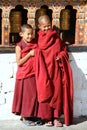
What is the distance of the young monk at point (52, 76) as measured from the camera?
4.63m

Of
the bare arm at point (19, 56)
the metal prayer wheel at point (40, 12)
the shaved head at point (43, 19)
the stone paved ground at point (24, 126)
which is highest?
the metal prayer wheel at point (40, 12)

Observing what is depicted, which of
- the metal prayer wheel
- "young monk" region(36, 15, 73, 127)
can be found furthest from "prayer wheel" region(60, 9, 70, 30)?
"young monk" region(36, 15, 73, 127)

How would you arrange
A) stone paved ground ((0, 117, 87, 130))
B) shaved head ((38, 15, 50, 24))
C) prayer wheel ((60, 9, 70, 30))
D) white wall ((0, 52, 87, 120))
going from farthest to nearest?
prayer wheel ((60, 9, 70, 30)), white wall ((0, 52, 87, 120)), stone paved ground ((0, 117, 87, 130)), shaved head ((38, 15, 50, 24))

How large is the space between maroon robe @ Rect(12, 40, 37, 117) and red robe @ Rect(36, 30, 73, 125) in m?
0.09

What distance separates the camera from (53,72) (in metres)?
4.71

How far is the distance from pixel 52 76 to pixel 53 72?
53 millimetres

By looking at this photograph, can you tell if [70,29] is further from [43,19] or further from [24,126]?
[24,126]

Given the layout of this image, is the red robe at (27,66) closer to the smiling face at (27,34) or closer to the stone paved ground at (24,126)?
the smiling face at (27,34)

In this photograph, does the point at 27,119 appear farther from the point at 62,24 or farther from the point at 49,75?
the point at 62,24

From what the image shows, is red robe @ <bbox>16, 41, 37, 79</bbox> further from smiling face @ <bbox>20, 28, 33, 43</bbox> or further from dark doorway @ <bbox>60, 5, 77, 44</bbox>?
dark doorway @ <bbox>60, 5, 77, 44</bbox>

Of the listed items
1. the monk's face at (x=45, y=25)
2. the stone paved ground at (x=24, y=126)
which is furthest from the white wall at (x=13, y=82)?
the monk's face at (x=45, y=25)

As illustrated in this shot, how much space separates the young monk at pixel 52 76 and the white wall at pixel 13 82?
0.35 meters

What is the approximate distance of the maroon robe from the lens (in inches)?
184

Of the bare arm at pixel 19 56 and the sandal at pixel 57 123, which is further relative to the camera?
A: the sandal at pixel 57 123
